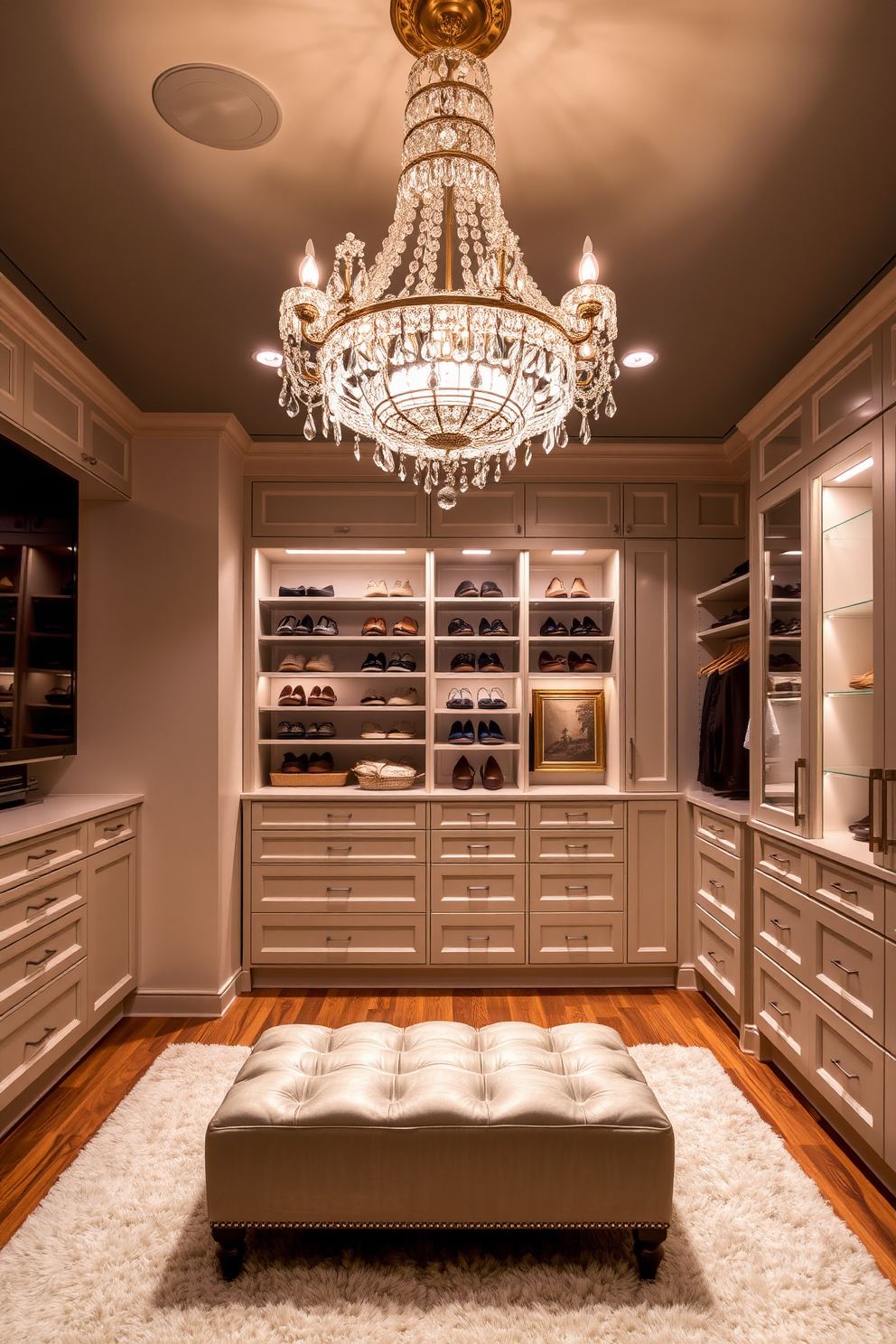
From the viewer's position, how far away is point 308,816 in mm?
4004

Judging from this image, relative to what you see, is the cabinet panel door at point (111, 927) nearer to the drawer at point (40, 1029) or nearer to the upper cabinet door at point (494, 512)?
the drawer at point (40, 1029)

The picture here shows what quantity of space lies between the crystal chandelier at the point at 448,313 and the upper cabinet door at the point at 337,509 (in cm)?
227

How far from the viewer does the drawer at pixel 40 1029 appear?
254cm

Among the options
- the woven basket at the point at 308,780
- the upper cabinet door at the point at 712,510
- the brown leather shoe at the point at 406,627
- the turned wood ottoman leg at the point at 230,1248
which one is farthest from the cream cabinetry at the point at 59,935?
the upper cabinet door at the point at 712,510

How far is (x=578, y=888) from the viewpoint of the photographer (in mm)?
4035

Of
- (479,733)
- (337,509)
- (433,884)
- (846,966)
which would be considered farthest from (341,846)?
(846,966)

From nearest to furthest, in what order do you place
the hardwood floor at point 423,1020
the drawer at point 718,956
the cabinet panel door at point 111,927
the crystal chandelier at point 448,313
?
the crystal chandelier at point 448,313 < the hardwood floor at point 423,1020 < the cabinet panel door at point 111,927 < the drawer at point 718,956

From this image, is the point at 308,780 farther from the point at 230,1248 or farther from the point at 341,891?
the point at 230,1248

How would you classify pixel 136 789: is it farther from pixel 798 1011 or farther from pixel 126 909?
pixel 798 1011

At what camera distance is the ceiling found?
1622 millimetres

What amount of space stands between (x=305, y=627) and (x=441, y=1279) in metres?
3.05

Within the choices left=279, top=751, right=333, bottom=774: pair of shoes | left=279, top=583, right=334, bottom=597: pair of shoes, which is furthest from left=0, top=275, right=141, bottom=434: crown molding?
left=279, top=751, right=333, bottom=774: pair of shoes

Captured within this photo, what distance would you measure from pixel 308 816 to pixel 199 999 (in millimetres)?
989

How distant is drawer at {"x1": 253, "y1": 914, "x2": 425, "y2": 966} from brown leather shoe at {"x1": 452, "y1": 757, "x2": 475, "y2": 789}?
718mm
